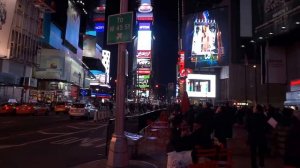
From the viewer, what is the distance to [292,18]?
3722 cm

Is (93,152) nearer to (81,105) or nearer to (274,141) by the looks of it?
(274,141)

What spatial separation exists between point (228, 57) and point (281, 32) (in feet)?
143

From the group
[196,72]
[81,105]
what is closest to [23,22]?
[81,105]

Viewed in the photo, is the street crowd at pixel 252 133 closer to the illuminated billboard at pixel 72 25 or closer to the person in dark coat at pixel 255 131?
the person in dark coat at pixel 255 131

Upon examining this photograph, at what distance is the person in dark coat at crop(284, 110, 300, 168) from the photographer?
210 inches

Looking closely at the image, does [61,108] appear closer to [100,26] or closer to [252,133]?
[252,133]

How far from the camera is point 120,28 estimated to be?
10852mm

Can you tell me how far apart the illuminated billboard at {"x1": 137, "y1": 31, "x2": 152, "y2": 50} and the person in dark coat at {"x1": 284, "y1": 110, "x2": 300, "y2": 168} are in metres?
172

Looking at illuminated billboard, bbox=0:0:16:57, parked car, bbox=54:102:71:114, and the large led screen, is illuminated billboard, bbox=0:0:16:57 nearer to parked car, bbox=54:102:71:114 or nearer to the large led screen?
parked car, bbox=54:102:71:114

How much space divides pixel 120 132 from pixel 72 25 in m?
94.4


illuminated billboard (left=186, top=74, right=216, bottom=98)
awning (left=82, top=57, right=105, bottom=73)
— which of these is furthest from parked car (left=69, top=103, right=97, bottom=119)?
awning (left=82, top=57, right=105, bottom=73)

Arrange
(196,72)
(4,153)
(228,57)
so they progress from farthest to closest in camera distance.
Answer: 1. (196,72)
2. (228,57)
3. (4,153)

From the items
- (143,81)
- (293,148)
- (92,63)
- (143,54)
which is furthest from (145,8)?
(293,148)

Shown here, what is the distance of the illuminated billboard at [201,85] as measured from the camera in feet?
304
